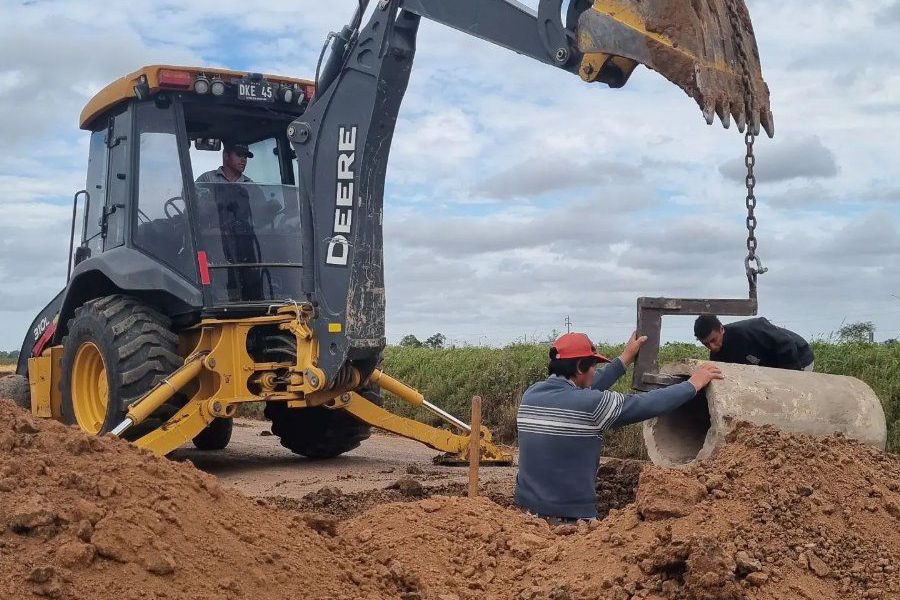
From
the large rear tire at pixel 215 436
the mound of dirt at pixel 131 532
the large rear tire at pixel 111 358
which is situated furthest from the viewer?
the large rear tire at pixel 215 436

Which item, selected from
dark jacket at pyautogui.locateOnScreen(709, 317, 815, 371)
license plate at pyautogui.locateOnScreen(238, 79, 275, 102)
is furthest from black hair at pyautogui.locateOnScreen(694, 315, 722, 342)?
license plate at pyautogui.locateOnScreen(238, 79, 275, 102)

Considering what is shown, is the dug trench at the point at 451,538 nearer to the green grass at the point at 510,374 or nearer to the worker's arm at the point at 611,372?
the worker's arm at the point at 611,372

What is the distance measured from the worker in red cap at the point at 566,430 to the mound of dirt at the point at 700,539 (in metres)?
0.50

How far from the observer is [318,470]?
351 inches

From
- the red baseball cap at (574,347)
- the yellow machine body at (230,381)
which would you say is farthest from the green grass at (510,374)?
the red baseball cap at (574,347)

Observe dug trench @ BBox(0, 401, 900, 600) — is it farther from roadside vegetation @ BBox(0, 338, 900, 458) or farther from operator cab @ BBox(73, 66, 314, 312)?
roadside vegetation @ BBox(0, 338, 900, 458)

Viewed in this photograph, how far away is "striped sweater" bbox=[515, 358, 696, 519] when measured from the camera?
5.41 meters

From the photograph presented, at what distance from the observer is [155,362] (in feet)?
25.6

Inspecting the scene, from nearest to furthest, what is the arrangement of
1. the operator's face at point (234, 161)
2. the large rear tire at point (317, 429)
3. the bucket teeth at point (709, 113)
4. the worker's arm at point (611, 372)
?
the bucket teeth at point (709, 113), the worker's arm at point (611, 372), the operator's face at point (234, 161), the large rear tire at point (317, 429)

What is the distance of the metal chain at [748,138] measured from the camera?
5.13 m

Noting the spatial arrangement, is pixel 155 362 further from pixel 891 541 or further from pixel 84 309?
pixel 891 541

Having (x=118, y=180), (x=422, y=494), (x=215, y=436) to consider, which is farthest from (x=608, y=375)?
(x=215, y=436)

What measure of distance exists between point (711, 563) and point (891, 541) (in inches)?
36.6

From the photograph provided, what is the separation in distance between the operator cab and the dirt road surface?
1457 millimetres
